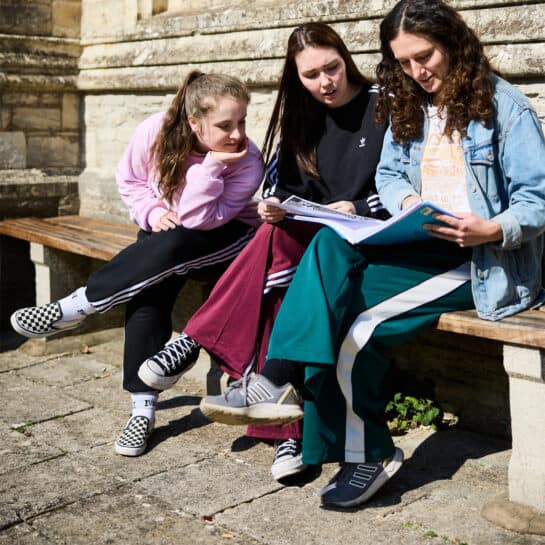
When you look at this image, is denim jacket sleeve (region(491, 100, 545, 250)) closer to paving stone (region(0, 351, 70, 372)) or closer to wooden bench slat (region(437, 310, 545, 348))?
wooden bench slat (region(437, 310, 545, 348))

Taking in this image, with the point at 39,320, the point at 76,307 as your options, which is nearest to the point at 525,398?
the point at 76,307

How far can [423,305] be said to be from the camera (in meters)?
3.43

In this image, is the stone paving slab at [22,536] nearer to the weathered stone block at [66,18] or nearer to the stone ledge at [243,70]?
the stone ledge at [243,70]

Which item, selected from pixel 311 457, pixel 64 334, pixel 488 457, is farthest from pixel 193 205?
pixel 64 334

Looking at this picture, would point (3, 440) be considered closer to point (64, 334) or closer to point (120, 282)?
point (120, 282)

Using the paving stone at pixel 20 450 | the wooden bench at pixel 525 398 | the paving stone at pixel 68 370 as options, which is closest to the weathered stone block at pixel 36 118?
the paving stone at pixel 68 370

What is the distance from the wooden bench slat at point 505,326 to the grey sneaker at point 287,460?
0.77 m

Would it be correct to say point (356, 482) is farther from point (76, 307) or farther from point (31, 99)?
point (31, 99)

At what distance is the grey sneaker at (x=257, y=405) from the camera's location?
11.1 ft

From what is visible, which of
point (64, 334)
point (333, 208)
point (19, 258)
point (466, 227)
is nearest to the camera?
point (466, 227)

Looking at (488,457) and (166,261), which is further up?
(166,261)

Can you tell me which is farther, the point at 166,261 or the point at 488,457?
the point at 166,261

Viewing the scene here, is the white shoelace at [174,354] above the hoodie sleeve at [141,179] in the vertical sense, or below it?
below

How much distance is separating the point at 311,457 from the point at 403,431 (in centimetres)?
87
